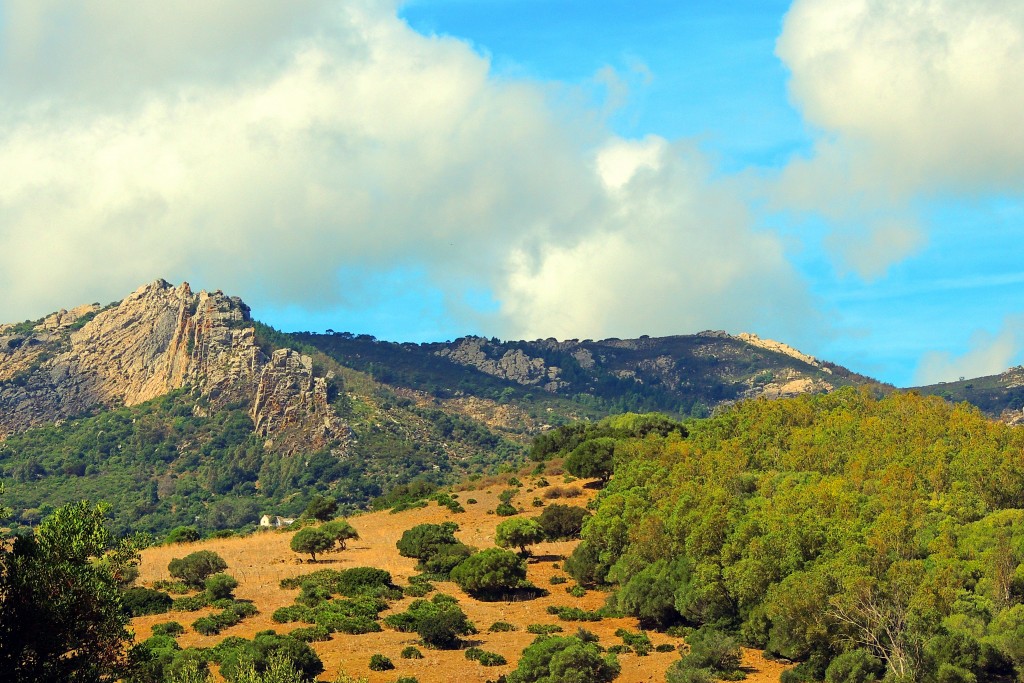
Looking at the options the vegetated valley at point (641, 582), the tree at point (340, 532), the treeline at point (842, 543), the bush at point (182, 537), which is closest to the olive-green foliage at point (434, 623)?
the vegetated valley at point (641, 582)

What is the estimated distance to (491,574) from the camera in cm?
8512

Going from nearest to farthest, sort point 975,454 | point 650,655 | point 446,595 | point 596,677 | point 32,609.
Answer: point 32,609 → point 596,677 → point 650,655 → point 975,454 → point 446,595

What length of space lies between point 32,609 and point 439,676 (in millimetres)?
31835

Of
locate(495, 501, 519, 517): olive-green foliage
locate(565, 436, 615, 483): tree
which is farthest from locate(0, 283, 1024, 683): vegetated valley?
locate(565, 436, 615, 483): tree

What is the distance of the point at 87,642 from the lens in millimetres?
37094

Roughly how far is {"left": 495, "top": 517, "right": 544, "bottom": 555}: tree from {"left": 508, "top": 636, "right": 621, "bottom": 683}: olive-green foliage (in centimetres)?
3203

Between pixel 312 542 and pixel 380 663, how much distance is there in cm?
3303

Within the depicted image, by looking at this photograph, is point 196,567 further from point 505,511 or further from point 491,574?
point 505,511

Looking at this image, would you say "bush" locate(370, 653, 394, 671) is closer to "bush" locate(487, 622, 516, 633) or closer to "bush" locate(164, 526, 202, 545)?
"bush" locate(487, 622, 516, 633)

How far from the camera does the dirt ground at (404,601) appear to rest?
2571 inches

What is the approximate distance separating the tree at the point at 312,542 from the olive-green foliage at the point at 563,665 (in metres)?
35.8

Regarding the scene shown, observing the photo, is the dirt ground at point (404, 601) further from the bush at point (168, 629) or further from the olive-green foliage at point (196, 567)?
the olive-green foliage at point (196, 567)

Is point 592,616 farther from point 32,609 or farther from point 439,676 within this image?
point 32,609

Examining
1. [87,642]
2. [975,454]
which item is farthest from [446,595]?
[87,642]
